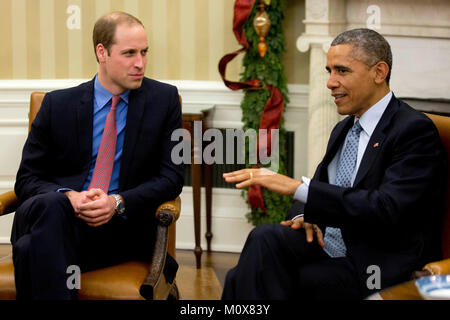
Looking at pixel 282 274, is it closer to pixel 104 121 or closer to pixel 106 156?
pixel 106 156

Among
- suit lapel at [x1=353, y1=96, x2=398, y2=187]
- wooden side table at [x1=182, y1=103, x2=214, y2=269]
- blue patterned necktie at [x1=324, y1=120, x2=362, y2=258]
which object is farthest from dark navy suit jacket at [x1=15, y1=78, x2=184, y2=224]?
wooden side table at [x1=182, y1=103, x2=214, y2=269]

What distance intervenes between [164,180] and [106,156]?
27 cm

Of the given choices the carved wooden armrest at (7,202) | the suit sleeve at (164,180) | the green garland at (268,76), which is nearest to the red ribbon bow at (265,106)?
the green garland at (268,76)

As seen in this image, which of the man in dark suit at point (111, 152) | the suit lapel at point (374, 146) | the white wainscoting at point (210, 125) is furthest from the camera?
the white wainscoting at point (210, 125)

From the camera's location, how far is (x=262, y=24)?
4.20 meters

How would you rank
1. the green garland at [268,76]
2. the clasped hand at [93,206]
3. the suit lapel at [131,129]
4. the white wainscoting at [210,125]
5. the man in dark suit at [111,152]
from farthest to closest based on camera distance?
the white wainscoting at [210,125] → the green garland at [268,76] → the suit lapel at [131,129] → the man in dark suit at [111,152] → the clasped hand at [93,206]

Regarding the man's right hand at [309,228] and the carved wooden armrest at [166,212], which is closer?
the man's right hand at [309,228]

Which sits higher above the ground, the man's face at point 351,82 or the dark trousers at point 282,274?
the man's face at point 351,82

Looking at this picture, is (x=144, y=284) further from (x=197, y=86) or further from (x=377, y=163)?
(x=197, y=86)

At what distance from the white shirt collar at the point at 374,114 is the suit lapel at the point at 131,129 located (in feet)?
3.16

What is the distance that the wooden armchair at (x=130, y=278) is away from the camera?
246cm

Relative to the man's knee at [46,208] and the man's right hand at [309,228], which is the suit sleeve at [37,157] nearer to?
the man's knee at [46,208]

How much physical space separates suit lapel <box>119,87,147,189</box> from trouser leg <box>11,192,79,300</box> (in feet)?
1.22

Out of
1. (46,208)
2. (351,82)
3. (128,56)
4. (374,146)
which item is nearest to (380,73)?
(351,82)
